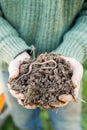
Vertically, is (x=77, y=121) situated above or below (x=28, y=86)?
below

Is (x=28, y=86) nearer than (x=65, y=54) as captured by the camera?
Yes

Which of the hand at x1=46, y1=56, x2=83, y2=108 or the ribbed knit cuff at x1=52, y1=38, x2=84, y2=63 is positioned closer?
the hand at x1=46, y1=56, x2=83, y2=108

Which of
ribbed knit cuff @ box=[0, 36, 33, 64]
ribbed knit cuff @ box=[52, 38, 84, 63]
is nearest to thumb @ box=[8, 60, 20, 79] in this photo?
ribbed knit cuff @ box=[0, 36, 33, 64]

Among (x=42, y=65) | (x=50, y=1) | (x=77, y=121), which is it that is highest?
(x=50, y=1)

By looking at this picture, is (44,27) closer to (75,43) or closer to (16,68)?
(75,43)

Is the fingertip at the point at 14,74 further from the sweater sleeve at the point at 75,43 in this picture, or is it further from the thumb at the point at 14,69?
the sweater sleeve at the point at 75,43

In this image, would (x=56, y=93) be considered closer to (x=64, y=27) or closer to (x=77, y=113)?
(x=64, y=27)

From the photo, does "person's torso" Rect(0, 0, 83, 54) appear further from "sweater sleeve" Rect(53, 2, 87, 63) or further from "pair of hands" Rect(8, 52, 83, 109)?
"pair of hands" Rect(8, 52, 83, 109)

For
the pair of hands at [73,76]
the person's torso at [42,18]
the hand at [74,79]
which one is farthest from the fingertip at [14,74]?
the person's torso at [42,18]

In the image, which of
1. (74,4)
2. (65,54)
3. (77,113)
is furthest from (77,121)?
(74,4)
